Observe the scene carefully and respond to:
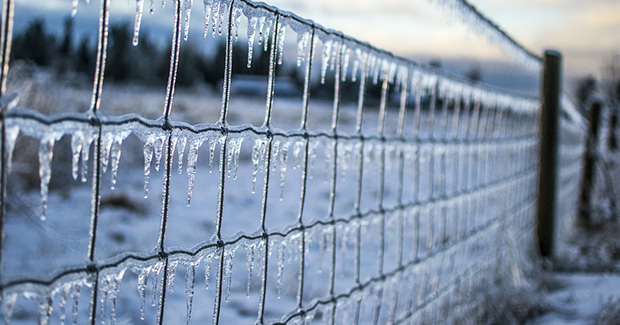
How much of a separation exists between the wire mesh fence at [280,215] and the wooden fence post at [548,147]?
0.28ft

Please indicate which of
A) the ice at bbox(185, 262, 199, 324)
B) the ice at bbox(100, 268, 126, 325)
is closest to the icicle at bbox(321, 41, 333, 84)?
the ice at bbox(185, 262, 199, 324)

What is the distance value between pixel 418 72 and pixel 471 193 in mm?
928

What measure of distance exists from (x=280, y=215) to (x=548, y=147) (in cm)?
338

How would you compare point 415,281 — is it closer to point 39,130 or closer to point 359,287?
point 359,287

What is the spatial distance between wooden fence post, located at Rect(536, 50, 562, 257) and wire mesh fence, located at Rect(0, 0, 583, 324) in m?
0.08

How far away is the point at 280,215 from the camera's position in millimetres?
6641

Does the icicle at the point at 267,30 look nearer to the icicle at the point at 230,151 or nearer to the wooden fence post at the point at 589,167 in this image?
the icicle at the point at 230,151

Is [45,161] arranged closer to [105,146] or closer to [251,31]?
[105,146]

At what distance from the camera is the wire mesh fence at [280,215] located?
94 cm

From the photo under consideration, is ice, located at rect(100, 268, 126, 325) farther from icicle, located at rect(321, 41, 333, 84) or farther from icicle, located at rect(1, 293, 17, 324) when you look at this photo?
icicle, located at rect(321, 41, 333, 84)

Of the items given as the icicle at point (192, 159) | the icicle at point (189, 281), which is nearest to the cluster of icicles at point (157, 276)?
the icicle at point (189, 281)

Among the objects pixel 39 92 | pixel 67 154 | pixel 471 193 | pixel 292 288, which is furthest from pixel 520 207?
pixel 67 154

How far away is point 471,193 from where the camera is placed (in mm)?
2859

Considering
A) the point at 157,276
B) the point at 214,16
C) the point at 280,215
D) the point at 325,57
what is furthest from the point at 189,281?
the point at 280,215
